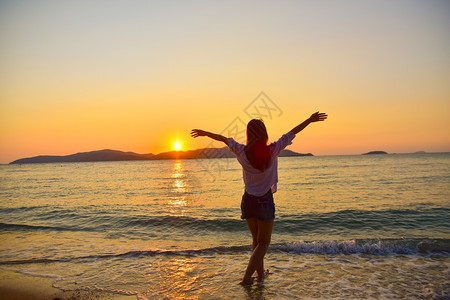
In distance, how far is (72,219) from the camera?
1350cm

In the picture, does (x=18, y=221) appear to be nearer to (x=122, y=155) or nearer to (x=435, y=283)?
(x=435, y=283)

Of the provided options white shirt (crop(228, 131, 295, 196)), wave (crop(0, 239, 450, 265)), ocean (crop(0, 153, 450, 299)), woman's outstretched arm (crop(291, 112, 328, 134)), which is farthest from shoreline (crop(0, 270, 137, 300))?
woman's outstretched arm (crop(291, 112, 328, 134))

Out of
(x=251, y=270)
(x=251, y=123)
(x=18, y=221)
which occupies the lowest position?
(x=18, y=221)

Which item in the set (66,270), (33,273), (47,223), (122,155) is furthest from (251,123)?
(122,155)

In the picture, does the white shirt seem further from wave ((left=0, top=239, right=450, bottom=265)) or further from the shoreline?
wave ((left=0, top=239, right=450, bottom=265))

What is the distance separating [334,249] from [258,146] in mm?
4843

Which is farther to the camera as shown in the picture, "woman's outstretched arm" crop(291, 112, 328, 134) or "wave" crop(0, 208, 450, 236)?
"wave" crop(0, 208, 450, 236)

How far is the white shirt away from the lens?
4.21m

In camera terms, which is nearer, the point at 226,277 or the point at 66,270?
the point at 226,277

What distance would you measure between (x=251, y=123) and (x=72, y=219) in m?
12.5

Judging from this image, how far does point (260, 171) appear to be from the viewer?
4.24m

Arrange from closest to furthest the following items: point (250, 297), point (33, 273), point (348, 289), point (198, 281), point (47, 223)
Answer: point (250, 297) → point (348, 289) → point (198, 281) → point (33, 273) → point (47, 223)

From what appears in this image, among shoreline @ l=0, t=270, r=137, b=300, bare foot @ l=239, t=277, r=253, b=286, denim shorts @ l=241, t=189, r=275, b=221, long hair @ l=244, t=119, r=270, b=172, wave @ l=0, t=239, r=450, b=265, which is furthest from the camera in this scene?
wave @ l=0, t=239, r=450, b=265

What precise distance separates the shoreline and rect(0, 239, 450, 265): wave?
1.36 m
